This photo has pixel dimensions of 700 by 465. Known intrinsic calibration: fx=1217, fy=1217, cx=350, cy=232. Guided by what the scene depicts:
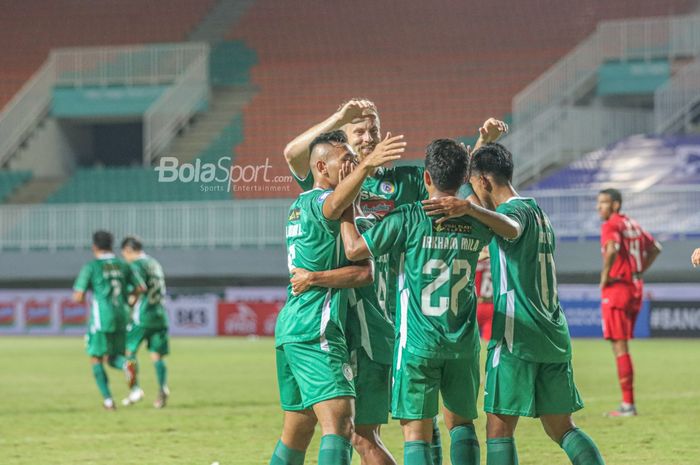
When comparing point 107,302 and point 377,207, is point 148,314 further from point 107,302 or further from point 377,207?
point 377,207

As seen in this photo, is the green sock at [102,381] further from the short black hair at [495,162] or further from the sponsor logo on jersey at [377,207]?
the short black hair at [495,162]

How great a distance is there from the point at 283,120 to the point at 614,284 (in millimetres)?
21511

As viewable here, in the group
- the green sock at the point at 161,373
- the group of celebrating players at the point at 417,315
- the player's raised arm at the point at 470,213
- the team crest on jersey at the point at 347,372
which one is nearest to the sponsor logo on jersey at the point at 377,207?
the group of celebrating players at the point at 417,315

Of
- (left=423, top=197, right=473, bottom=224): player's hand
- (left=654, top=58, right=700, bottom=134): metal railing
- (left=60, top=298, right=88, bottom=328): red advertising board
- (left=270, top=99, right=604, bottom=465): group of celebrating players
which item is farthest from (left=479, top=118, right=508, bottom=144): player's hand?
(left=60, top=298, right=88, bottom=328): red advertising board

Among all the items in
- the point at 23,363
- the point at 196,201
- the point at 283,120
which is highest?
the point at 283,120

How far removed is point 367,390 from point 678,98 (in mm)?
24894

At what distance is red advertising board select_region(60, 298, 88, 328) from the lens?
1178 inches

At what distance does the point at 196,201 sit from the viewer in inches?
1145

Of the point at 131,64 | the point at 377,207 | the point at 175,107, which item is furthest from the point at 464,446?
the point at 131,64

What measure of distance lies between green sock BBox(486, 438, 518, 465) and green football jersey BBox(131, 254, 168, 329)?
8.34 m

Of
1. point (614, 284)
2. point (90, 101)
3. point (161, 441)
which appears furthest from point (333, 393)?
point (90, 101)

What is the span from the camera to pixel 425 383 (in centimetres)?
599

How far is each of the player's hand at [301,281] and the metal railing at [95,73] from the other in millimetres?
28443

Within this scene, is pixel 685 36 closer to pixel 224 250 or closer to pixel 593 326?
pixel 593 326
